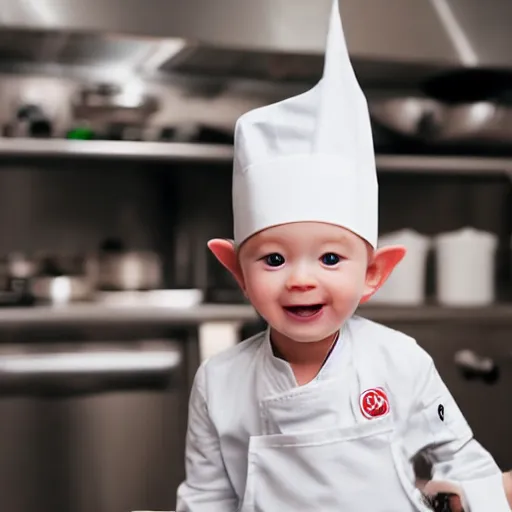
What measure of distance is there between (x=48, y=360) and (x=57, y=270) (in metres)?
0.21

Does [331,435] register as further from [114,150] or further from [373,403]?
[114,150]

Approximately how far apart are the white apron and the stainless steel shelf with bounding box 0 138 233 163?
3.07ft

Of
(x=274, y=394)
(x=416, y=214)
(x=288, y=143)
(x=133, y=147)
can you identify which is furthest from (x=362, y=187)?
(x=416, y=214)

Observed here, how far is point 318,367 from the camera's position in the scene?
0.65 meters

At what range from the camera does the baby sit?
A: 1.95ft

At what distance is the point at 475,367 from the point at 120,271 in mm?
815

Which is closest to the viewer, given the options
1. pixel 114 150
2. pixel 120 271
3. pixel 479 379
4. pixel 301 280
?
pixel 301 280

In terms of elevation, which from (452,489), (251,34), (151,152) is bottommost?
(452,489)

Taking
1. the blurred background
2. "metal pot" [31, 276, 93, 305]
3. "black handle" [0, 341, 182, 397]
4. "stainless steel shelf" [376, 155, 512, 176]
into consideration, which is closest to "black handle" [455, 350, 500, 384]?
the blurred background

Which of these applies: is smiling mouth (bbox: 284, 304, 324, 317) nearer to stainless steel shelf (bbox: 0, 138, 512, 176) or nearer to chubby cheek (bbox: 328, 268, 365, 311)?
chubby cheek (bbox: 328, 268, 365, 311)

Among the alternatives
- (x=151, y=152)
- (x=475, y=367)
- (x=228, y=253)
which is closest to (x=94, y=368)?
(x=151, y=152)

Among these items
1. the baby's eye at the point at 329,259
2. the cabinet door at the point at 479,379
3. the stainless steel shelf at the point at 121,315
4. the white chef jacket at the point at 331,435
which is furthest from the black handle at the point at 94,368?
the baby's eye at the point at 329,259

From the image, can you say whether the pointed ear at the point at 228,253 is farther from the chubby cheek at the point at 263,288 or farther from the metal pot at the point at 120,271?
the metal pot at the point at 120,271

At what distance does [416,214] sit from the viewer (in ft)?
6.36
